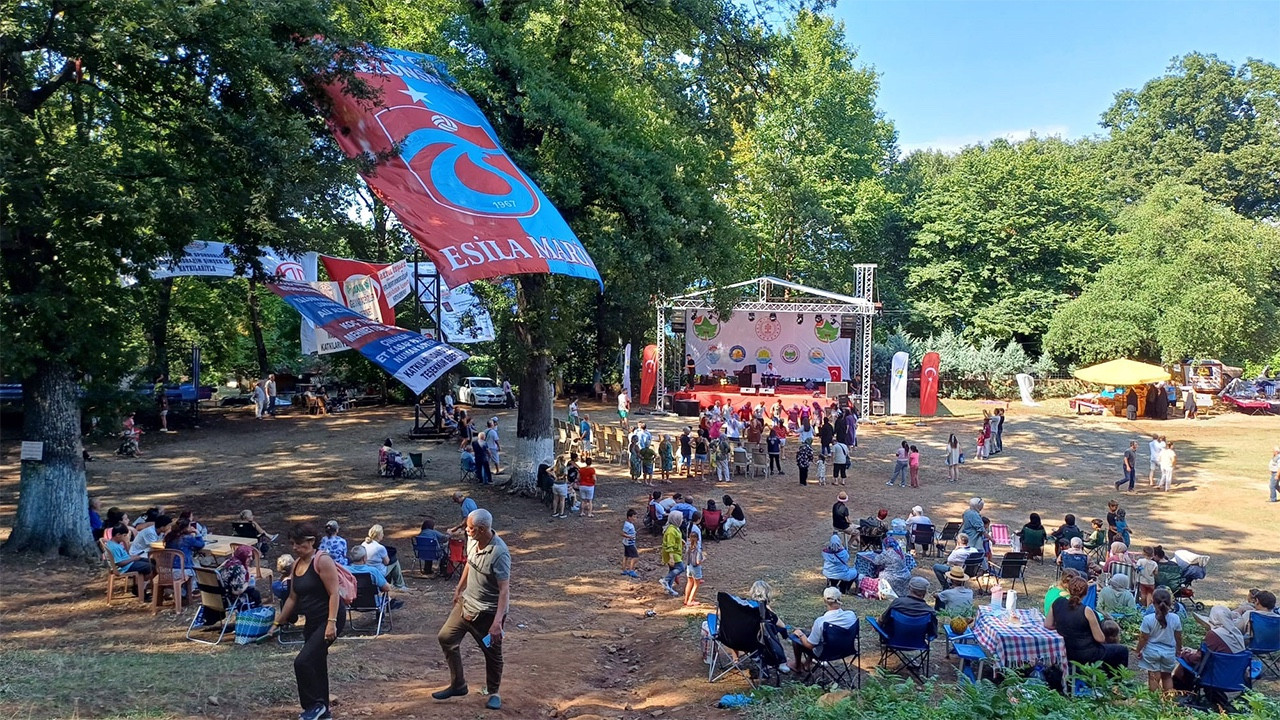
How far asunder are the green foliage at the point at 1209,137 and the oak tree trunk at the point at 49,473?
208 feet

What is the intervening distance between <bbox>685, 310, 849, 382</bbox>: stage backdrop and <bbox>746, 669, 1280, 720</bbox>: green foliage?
94.8ft

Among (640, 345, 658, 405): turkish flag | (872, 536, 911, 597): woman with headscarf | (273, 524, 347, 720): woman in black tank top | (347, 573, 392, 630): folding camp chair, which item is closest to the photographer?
(273, 524, 347, 720): woman in black tank top

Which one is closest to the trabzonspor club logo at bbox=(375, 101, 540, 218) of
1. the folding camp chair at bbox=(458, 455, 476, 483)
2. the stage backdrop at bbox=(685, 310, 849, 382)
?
the folding camp chair at bbox=(458, 455, 476, 483)

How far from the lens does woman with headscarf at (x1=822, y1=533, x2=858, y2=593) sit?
11672mm

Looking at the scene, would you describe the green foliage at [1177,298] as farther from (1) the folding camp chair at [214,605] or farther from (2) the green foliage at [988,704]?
(1) the folding camp chair at [214,605]

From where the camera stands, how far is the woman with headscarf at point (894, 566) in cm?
1157

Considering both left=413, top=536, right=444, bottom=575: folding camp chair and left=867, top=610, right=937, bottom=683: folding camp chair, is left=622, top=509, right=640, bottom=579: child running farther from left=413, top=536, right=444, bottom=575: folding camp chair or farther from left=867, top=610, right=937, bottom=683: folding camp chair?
left=867, top=610, right=937, bottom=683: folding camp chair

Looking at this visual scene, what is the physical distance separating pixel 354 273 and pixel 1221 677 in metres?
19.0

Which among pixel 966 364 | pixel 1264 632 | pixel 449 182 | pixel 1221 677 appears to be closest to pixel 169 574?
pixel 449 182

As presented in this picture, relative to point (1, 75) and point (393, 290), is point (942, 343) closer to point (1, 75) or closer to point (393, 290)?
point (393, 290)

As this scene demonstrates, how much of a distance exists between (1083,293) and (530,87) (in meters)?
33.5

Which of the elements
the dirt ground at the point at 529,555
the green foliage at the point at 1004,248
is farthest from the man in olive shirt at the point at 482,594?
the green foliage at the point at 1004,248

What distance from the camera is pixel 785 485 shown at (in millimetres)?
20531

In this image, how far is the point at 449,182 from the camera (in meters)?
13.4
